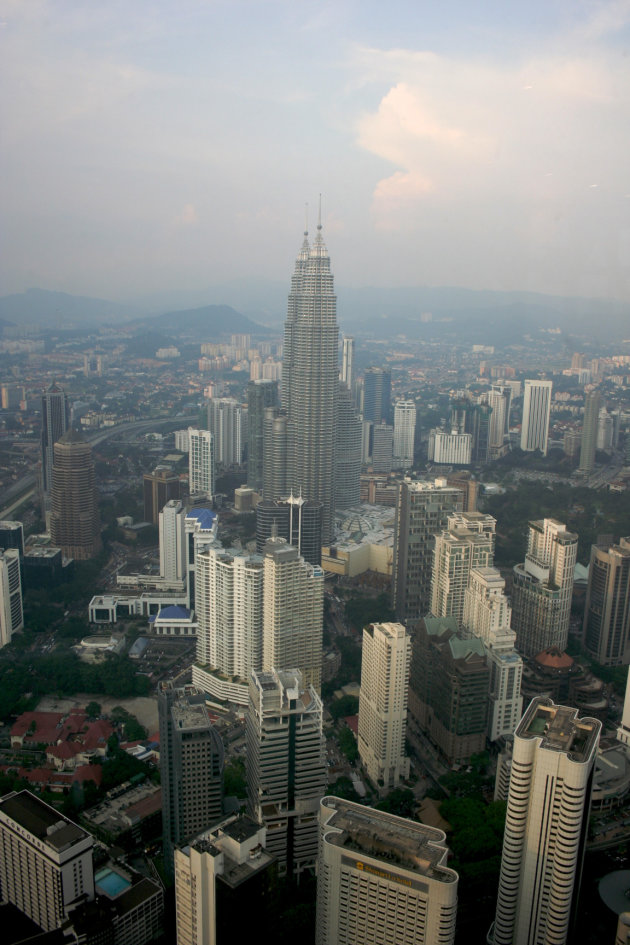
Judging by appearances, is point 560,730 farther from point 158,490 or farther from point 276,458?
point 158,490

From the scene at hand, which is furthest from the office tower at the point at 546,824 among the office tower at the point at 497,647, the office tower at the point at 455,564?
the office tower at the point at 455,564

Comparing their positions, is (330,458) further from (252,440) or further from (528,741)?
(528,741)

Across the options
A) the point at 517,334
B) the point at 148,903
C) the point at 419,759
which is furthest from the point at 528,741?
the point at 517,334

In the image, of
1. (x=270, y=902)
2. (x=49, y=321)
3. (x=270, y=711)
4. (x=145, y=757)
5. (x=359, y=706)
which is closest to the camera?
(x=270, y=902)

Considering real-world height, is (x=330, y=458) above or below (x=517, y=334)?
below

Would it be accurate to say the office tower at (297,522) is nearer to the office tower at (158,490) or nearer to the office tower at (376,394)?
the office tower at (158,490)

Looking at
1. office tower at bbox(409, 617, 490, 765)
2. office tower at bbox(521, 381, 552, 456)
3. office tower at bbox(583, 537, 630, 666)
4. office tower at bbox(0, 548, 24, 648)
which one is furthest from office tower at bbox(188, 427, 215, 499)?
office tower at bbox(409, 617, 490, 765)
